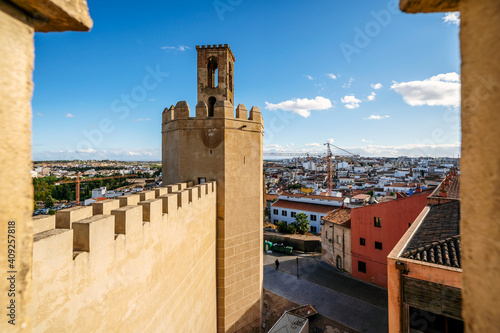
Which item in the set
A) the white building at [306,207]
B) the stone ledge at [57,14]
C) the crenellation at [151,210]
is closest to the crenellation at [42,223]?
the crenellation at [151,210]

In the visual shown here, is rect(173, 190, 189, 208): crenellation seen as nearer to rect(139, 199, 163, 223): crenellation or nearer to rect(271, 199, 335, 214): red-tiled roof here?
rect(139, 199, 163, 223): crenellation

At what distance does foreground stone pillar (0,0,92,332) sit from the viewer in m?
1.17

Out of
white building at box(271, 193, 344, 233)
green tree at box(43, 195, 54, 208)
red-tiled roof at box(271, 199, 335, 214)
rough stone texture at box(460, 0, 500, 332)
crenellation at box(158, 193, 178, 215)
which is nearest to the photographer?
rough stone texture at box(460, 0, 500, 332)

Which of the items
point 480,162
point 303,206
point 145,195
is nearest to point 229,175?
point 145,195

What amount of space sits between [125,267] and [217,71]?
9213 millimetres

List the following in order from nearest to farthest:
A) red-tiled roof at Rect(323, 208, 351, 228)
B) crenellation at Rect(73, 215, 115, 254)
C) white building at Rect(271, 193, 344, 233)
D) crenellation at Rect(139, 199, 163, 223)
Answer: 1. crenellation at Rect(73, 215, 115, 254)
2. crenellation at Rect(139, 199, 163, 223)
3. red-tiled roof at Rect(323, 208, 351, 228)
4. white building at Rect(271, 193, 344, 233)

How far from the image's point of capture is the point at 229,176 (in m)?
8.55

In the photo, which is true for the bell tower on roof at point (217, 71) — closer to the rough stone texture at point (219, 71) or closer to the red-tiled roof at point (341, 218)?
the rough stone texture at point (219, 71)

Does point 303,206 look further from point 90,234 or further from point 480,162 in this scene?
point 480,162

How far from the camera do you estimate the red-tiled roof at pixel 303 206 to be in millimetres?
32812

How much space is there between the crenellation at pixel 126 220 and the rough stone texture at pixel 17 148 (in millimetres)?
2459

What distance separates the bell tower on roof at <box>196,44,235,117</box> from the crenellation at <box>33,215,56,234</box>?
7819 millimetres

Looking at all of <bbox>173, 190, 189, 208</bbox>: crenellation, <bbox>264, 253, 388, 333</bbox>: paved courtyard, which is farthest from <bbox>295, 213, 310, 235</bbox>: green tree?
<bbox>173, 190, 189, 208</bbox>: crenellation

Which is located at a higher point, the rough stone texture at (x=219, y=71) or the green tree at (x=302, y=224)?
the rough stone texture at (x=219, y=71)
